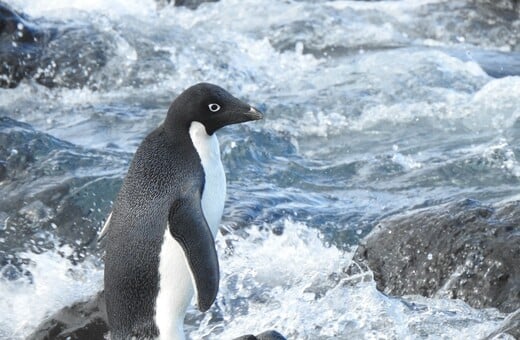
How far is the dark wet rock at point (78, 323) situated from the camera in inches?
210

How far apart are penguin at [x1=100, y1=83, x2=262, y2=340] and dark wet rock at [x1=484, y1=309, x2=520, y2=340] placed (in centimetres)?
108

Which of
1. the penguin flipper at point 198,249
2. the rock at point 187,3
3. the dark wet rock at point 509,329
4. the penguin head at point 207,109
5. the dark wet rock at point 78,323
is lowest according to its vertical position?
the rock at point 187,3

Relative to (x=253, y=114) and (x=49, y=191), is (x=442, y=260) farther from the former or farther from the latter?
(x=49, y=191)

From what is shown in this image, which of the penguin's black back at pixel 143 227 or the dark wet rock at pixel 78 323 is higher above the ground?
the penguin's black back at pixel 143 227

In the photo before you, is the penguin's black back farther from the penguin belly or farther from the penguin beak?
the penguin beak

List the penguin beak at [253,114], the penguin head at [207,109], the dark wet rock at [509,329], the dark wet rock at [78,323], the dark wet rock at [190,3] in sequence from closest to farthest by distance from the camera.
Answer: the dark wet rock at [509,329] < the penguin head at [207,109] < the penguin beak at [253,114] < the dark wet rock at [78,323] < the dark wet rock at [190,3]

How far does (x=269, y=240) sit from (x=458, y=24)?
6.80m

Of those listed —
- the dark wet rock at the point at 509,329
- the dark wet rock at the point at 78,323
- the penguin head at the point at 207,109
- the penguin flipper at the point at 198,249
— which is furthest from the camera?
the dark wet rock at the point at 78,323

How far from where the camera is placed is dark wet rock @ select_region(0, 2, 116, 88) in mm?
10328

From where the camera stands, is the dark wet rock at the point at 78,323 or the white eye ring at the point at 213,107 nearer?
the white eye ring at the point at 213,107

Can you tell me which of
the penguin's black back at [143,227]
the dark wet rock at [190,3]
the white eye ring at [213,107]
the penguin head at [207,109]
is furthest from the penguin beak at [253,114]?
the dark wet rock at [190,3]

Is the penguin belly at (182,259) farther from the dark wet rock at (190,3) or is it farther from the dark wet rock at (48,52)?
the dark wet rock at (190,3)

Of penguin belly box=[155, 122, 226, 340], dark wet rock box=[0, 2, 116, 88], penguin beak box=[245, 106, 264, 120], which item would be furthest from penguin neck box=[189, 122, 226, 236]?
dark wet rock box=[0, 2, 116, 88]

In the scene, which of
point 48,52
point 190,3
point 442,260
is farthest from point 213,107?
point 190,3
